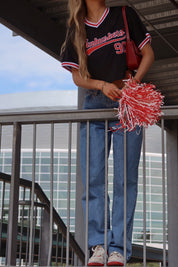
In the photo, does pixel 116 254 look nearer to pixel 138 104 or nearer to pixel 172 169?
pixel 138 104

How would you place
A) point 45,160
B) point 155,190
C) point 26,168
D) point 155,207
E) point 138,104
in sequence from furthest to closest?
point 26,168 → point 155,190 → point 45,160 → point 155,207 → point 138,104

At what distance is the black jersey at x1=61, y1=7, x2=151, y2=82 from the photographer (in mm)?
3230

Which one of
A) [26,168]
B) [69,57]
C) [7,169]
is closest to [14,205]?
[69,57]

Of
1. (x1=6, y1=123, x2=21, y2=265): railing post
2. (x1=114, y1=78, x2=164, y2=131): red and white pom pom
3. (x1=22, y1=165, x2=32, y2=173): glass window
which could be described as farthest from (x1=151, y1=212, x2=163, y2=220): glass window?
(x1=114, y1=78, x2=164, y2=131): red and white pom pom

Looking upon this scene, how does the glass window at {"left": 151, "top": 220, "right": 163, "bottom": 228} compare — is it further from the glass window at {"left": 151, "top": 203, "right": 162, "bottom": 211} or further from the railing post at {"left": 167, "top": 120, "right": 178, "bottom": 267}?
the railing post at {"left": 167, "top": 120, "right": 178, "bottom": 267}

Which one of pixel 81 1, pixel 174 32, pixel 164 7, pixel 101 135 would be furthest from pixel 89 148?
pixel 174 32

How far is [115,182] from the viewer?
3.24 m

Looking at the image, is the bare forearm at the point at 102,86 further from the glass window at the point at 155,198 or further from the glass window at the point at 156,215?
the glass window at the point at 155,198

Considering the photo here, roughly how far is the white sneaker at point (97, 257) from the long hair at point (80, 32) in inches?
46.6

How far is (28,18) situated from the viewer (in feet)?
22.4

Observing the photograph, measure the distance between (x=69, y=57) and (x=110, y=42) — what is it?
332mm

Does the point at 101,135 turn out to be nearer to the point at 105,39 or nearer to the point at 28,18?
the point at 105,39

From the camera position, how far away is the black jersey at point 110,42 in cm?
323

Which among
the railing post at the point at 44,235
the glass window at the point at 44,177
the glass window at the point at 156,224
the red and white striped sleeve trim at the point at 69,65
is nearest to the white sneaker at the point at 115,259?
the red and white striped sleeve trim at the point at 69,65
